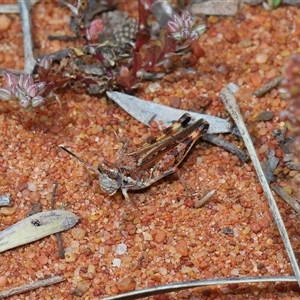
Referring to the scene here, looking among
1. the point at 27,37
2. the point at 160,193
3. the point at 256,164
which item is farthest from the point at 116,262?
the point at 27,37

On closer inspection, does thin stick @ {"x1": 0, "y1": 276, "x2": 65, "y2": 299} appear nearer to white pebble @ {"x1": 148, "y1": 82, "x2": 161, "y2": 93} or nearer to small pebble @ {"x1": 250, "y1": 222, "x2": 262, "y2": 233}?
small pebble @ {"x1": 250, "y1": 222, "x2": 262, "y2": 233}

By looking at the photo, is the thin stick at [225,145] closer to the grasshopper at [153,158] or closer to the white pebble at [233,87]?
the grasshopper at [153,158]

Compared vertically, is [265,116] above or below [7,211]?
above

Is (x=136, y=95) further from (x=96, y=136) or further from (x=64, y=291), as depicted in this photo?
(x=64, y=291)

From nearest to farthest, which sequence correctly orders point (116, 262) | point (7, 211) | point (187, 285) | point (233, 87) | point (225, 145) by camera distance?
point (187, 285) < point (116, 262) < point (7, 211) < point (225, 145) < point (233, 87)

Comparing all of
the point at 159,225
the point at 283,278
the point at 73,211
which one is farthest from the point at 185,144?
the point at 283,278

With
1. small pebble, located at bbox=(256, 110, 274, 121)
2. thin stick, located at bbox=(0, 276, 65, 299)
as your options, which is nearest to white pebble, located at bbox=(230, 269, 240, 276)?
thin stick, located at bbox=(0, 276, 65, 299)

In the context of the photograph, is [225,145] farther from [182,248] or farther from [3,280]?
[3,280]
